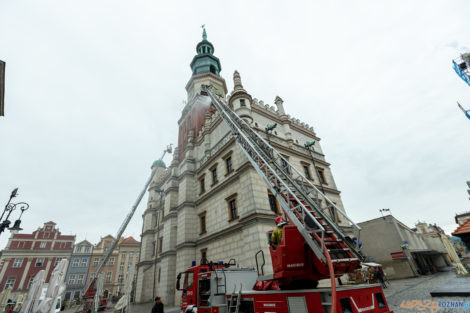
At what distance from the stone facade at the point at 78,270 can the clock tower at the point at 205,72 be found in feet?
158

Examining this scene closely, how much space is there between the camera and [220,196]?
18.4 m

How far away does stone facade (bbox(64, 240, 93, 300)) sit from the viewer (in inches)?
1854

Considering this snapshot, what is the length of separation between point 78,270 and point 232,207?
5445cm

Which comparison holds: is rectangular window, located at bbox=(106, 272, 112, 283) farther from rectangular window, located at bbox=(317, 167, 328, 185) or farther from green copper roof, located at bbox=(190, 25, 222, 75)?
rectangular window, located at bbox=(317, 167, 328, 185)

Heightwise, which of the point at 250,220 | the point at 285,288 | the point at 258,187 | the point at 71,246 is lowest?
the point at 285,288

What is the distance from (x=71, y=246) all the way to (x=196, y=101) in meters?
50.5

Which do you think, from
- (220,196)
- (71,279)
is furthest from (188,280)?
(71,279)

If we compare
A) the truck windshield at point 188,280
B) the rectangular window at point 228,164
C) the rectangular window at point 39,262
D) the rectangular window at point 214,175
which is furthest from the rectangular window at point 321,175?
the rectangular window at point 39,262

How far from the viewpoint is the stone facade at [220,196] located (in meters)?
15.1

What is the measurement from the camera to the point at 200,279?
897 cm

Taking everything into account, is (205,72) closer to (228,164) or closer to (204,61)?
(204,61)

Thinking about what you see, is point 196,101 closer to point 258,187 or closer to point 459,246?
point 258,187

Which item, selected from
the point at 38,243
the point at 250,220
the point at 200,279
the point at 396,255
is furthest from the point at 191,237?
the point at 38,243

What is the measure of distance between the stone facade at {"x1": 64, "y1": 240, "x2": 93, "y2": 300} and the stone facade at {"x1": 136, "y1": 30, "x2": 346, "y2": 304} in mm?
34296
